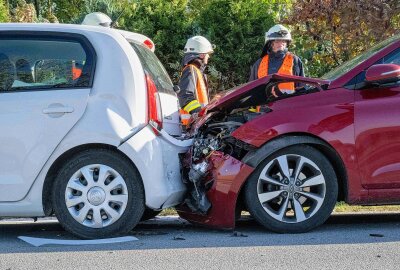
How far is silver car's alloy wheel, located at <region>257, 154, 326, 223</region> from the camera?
Result: 6.18 metres

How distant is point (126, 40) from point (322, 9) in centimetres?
576

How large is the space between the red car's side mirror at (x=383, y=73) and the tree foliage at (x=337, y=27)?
5058 millimetres

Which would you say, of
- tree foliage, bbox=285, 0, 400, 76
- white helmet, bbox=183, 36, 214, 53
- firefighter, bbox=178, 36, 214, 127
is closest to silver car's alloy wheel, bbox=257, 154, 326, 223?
firefighter, bbox=178, 36, 214, 127

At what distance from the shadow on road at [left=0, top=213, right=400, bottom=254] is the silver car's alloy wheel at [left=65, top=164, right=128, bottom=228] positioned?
0.89 feet

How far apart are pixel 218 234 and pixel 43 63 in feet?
6.66

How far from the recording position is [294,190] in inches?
243

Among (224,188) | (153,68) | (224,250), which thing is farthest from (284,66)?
(224,250)

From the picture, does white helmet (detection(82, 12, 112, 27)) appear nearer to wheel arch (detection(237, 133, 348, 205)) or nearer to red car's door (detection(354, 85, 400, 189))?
wheel arch (detection(237, 133, 348, 205))

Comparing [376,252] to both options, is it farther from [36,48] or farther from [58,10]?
[58,10]

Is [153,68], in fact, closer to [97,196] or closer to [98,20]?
[98,20]

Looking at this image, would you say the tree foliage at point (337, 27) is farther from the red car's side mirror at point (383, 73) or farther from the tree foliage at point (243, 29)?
the red car's side mirror at point (383, 73)

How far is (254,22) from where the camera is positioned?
11.6 metres

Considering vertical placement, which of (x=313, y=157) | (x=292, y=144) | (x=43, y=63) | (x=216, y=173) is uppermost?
(x=43, y=63)

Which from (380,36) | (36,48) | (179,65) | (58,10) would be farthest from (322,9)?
(58,10)
